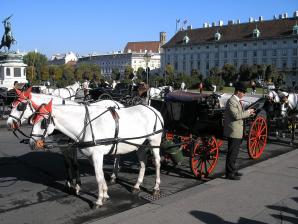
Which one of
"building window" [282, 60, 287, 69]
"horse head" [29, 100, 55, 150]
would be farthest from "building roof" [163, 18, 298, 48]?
"horse head" [29, 100, 55, 150]

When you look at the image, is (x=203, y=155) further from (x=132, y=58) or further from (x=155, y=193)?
(x=132, y=58)

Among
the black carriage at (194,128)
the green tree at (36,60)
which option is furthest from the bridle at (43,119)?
the green tree at (36,60)

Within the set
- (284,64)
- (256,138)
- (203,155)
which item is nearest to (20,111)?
(203,155)

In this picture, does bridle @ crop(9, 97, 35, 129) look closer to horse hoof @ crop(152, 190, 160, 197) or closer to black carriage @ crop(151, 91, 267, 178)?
horse hoof @ crop(152, 190, 160, 197)

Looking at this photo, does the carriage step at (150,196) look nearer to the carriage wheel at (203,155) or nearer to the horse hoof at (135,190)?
the horse hoof at (135,190)

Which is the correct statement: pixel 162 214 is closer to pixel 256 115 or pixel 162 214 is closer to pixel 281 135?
pixel 256 115

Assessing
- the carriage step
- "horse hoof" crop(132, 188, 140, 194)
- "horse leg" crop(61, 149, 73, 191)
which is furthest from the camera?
"horse hoof" crop(132, 188, 140, 194)

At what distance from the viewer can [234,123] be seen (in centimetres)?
794

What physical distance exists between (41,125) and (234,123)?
3.76 meters

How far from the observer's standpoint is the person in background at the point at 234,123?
7820mm

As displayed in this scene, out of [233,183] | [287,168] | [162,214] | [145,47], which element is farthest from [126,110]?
[145,47]

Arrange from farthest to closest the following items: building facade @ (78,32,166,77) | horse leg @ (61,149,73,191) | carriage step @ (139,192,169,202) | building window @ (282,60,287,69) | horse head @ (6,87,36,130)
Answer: building facade @ (78,32,166,77) < building window @ (282,60,287,69) < horse leg @ (61,149,73,191) < carriage step @ (139,192,169,202) < horse head @ (6,87,36,130)

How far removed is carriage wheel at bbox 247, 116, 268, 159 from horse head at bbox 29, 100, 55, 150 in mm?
5352

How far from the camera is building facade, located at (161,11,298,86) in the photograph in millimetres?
108625
